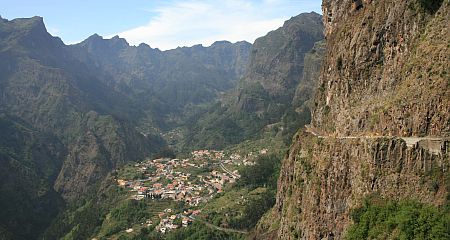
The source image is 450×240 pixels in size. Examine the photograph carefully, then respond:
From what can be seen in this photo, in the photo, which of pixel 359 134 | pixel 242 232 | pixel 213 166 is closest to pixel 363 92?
pixel 359 134

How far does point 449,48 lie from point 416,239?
826 inches

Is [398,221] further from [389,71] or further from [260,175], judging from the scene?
[260,175]

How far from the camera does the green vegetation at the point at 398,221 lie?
1432 inches

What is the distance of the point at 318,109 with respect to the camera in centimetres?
7394

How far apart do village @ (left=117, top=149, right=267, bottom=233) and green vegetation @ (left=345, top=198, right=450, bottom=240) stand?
63432 mm

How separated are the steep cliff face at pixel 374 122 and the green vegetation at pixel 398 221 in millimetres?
1194

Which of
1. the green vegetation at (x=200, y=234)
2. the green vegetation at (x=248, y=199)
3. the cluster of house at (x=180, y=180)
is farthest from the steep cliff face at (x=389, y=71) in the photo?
the cluster of house at (x=180, y=180)

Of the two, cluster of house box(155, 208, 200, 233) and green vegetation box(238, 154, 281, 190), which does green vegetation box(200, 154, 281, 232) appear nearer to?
green vegetation box(238, 154, 281, 190)

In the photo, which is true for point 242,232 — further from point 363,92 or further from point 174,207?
point 363,92

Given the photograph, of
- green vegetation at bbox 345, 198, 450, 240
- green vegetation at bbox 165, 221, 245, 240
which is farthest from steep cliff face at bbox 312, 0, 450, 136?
green vegetation at bbox 165, 221, 245, 240

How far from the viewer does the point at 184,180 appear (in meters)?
143

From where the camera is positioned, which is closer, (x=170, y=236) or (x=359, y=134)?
(x=359, y=134)

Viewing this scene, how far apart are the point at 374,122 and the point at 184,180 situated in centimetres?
9844

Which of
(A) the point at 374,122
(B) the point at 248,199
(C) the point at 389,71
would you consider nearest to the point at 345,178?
(A) the point at 374,122
